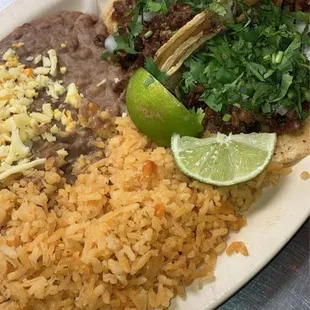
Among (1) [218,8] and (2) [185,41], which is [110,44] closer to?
(2) [185,41]

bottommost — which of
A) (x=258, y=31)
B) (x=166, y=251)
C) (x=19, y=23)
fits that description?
(x=166, y=251)

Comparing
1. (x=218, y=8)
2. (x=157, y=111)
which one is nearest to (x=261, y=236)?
(x=157, y=111)

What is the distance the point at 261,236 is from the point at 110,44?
1000 millimetres

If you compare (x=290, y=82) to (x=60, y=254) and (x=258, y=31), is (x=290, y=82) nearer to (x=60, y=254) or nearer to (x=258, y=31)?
(x=258, y=31)

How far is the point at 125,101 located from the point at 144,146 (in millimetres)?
224

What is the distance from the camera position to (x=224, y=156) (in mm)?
1978

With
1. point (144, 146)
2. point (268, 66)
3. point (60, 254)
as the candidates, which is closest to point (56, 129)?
point (144, 146)

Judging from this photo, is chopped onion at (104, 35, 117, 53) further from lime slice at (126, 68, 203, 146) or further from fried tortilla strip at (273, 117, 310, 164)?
fried tortilla strip at (273, 117, 310, 164)

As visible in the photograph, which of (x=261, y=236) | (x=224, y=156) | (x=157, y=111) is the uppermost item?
(x=157, y=111)

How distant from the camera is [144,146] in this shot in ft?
6.91

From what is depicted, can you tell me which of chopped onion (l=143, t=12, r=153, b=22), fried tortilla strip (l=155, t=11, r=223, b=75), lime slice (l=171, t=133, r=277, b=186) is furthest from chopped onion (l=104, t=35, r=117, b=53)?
lime slice (l=171, t=133, r=277, b=186)

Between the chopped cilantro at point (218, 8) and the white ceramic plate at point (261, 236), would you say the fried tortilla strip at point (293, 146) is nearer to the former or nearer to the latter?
the white ceramic plate at point (261, 236)

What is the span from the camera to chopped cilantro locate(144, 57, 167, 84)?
2.09 m

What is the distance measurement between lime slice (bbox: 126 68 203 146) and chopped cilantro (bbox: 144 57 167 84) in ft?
0.11
